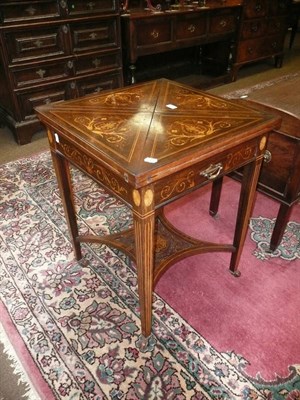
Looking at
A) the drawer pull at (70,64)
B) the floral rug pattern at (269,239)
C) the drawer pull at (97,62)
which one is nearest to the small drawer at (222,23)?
the drawer pull at (97,62)

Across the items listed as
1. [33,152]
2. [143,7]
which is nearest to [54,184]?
[33,152]

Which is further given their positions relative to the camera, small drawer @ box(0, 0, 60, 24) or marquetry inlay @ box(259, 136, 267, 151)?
small drawer @ box(0, 0, 60, 24)

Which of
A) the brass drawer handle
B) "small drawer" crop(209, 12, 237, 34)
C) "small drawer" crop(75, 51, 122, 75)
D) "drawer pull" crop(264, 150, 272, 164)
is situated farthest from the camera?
"small drawer" crop(209, 12, 237, 34)

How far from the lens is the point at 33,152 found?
2.92m

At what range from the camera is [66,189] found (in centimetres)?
155

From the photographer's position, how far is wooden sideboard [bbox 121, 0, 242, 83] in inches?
128

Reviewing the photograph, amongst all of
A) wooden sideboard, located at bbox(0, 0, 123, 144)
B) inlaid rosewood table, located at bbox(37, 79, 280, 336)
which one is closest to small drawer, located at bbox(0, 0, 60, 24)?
wooden sideboard, located at bbox(0, 0, 123, 144)

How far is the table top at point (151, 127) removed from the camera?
101 cm

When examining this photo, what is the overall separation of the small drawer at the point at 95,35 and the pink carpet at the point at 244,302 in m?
1.97

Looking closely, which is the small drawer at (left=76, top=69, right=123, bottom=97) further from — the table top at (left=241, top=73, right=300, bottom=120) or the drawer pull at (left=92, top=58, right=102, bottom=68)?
the table top at (left=241, top=73, right=300, bottom=120)

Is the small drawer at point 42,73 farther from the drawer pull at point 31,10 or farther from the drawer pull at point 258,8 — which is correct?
the drawer pull at point 258,8

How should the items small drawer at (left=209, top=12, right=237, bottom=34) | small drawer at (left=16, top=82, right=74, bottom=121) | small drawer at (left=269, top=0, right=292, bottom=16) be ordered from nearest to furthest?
small drawer at (left=16, top=82, right=74, bottom=121) → small drawer at (left=209, top=12, right=237, bottom=34) → small drawer at (left=269, top=0, right=292, bottom=16)

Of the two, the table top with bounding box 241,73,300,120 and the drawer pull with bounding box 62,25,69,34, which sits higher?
the drawer pull with bounding box 62,25,69,34

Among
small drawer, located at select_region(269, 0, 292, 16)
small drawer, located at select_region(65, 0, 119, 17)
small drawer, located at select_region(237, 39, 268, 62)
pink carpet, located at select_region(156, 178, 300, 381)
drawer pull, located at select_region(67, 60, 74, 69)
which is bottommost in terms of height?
pink carpet, located at select_region(156, 178, 300, 381)
